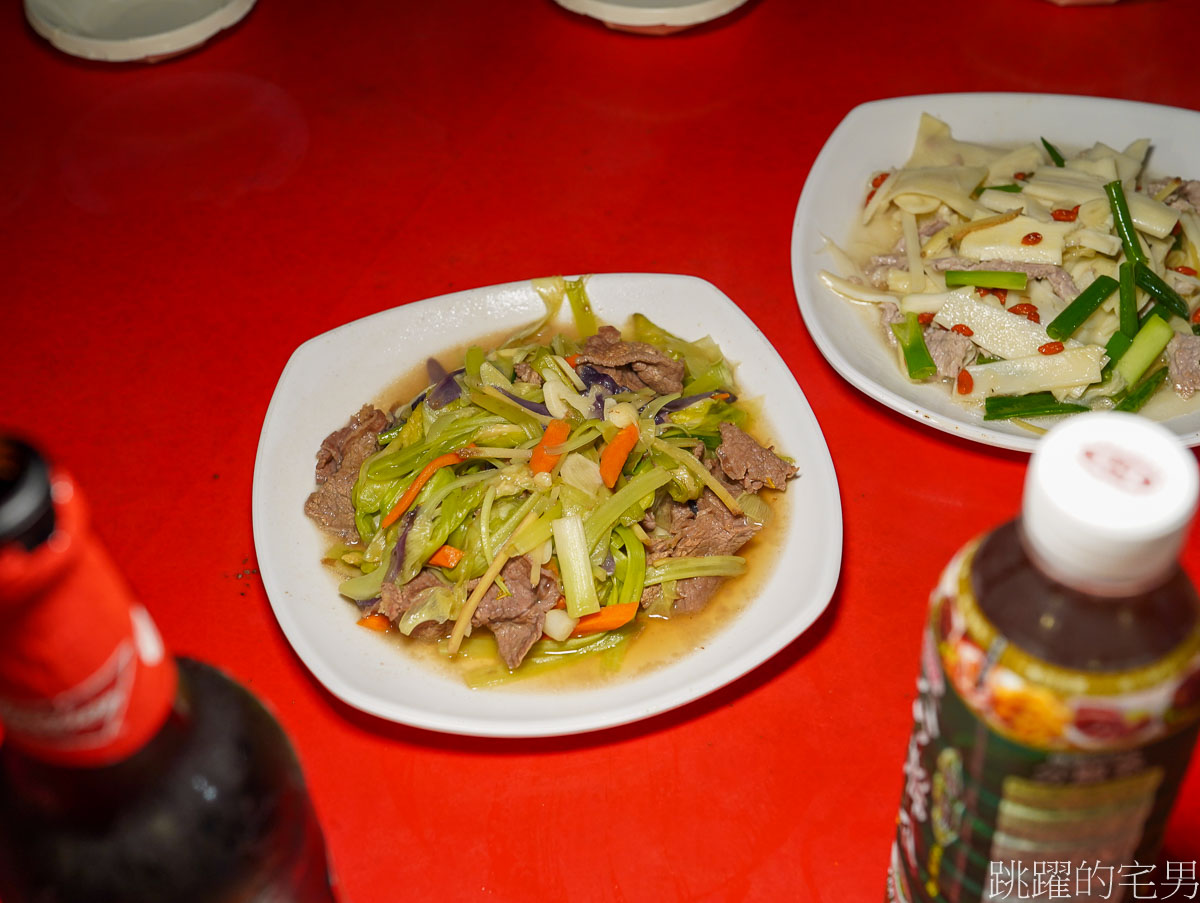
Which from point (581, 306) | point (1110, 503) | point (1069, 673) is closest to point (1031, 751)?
point (1069, 673)

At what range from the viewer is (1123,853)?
977mm

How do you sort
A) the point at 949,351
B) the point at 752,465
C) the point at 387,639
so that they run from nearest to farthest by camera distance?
the point at 387,639
the point at 752,465
the point at 949,351

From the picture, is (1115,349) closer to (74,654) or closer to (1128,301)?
(1128,301)

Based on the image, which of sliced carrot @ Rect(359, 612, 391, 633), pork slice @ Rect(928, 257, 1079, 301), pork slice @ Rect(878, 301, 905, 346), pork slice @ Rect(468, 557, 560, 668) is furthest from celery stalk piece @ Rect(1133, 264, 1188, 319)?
sliced carrot @ Rect(359, 612, 391, 633)

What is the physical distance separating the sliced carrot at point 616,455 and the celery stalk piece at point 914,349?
623 mm

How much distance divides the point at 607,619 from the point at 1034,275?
1188 mm

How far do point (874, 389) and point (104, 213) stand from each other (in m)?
2.02

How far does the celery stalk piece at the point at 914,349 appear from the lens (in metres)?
2.09

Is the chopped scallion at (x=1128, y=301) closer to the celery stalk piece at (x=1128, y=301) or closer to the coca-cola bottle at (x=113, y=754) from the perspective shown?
the celery stalk piece at (x=1128, y=301)

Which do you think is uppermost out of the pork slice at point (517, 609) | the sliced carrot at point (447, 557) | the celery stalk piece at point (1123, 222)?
the celery stalk piece at point (1123, 222)

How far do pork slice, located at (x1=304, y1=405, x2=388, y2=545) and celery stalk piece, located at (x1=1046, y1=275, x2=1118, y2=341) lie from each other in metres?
1.32

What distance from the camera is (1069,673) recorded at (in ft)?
2.76

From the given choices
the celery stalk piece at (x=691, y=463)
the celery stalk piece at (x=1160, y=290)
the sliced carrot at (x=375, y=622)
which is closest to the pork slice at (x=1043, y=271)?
the celery stalk piece at (x=1160, y=290)

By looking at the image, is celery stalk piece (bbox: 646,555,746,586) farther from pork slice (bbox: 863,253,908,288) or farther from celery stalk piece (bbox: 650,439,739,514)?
pork slice (bbox: 863,253,908,288)
